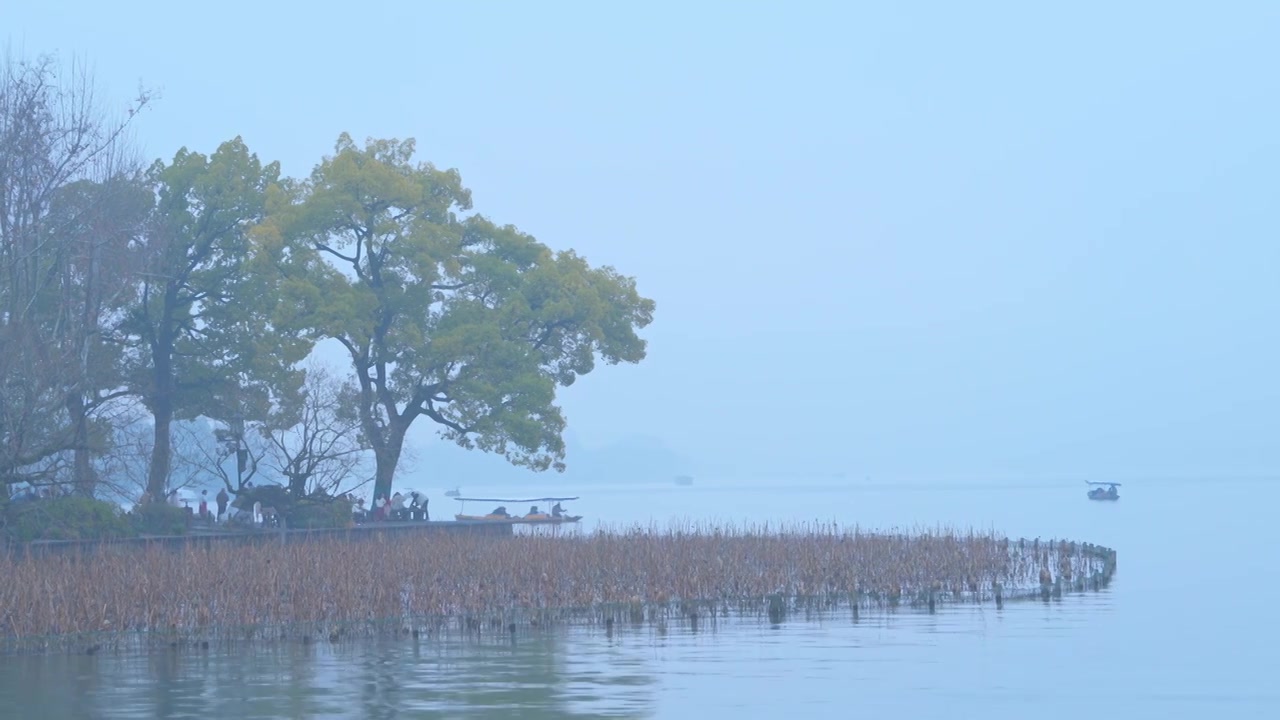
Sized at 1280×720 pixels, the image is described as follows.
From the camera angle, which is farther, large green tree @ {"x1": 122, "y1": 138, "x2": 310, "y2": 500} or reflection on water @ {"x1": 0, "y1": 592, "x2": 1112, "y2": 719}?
large green tree @ {"x1": 122, "y1": 138, "x2": 310, "y2": 500}

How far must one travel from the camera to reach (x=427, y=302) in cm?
4406

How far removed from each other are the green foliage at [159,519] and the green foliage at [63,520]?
1.72 m

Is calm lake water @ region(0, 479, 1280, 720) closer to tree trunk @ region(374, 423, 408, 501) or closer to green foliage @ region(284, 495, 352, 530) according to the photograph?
green foliage @ region(284, 495, 352, 530)

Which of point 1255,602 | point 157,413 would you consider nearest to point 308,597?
point 157,413

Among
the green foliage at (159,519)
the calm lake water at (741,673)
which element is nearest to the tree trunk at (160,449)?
the green foliage at (159,519)

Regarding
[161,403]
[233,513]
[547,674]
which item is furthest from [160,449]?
[547,674]

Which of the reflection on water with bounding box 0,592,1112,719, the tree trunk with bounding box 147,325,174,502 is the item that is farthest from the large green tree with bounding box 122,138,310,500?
the reflection on water with bounding box 0,592,1112,719

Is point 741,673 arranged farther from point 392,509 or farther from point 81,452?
point 392,509

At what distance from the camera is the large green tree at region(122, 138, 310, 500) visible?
41469 millimetres

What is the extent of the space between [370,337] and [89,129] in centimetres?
1157

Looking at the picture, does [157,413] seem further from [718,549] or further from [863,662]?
[863,662]

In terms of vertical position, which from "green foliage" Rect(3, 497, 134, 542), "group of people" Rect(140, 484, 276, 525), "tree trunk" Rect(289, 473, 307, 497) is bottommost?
"green foliage" Rect(3, 497, 134, 542)

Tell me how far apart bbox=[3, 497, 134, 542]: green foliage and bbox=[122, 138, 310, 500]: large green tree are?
26.4 ft

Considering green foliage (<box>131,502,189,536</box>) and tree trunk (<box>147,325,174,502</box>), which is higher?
tree trunk (<box>147,325,174,502</box>)
